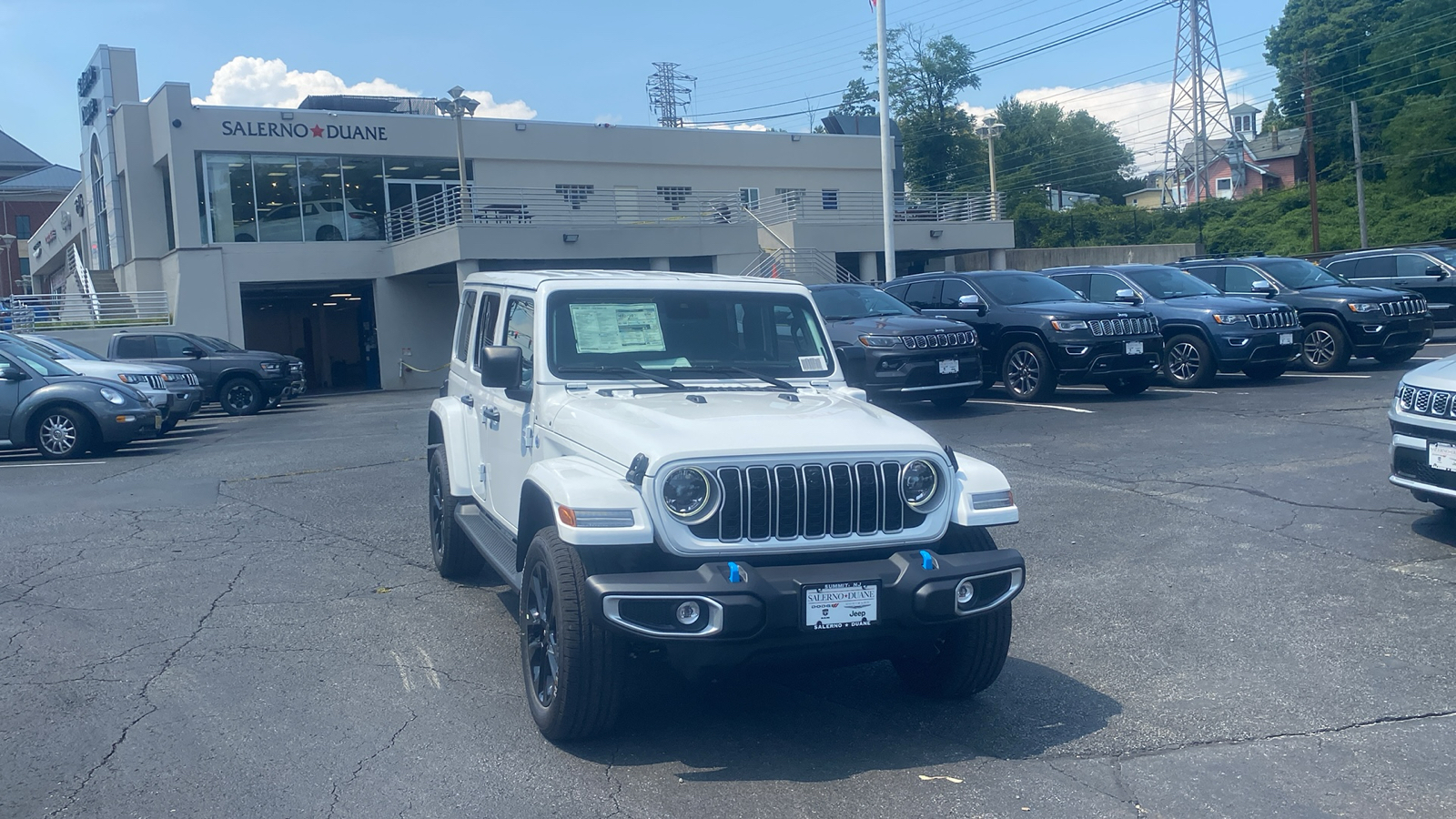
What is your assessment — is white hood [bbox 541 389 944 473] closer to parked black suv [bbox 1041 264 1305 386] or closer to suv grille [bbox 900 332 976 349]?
suv grille [bbox 900 332 976 349]

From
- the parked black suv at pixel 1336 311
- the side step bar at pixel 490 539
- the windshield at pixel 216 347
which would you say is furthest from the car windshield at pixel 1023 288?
the windshield at pixel 216 347

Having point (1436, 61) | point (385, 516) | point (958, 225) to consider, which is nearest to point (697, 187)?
point (958, 225)

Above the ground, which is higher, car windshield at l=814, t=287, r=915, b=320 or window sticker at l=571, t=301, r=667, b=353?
car windshield at l=814, t=287, r=915, b=320

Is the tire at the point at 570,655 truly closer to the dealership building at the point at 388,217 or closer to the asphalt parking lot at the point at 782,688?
the asphalt parking lot at the point at 782,688

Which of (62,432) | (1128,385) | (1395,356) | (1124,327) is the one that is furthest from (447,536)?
(1395,356)

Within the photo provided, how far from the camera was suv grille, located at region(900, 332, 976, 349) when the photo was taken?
45.6 feet

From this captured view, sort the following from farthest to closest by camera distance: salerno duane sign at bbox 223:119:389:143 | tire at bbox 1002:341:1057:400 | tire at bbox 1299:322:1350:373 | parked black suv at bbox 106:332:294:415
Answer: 1. salerno duane sign at bbox 223:119:389:143
2. parked black suv at bbox 106:332:294:415
3. tire at bbox 1299:322:1350:373
4. tire at bbox 1002:341:1057:400

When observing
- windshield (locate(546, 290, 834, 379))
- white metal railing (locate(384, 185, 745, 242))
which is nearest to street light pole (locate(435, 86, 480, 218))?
white metal railing (locate(384, 185, 745, 242))

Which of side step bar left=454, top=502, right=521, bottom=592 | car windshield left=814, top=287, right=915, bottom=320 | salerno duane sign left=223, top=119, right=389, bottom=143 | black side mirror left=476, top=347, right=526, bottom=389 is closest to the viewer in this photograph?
black side mirror left=476, top=347, right=526, bottom=389

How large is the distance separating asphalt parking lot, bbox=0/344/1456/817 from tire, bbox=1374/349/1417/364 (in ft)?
28.8

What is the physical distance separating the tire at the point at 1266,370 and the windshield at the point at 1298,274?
187 cm

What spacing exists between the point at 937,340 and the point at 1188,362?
15.0 ft

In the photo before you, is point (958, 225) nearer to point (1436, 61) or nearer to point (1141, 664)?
point (1436, 61)

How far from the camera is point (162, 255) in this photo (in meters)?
35.1
